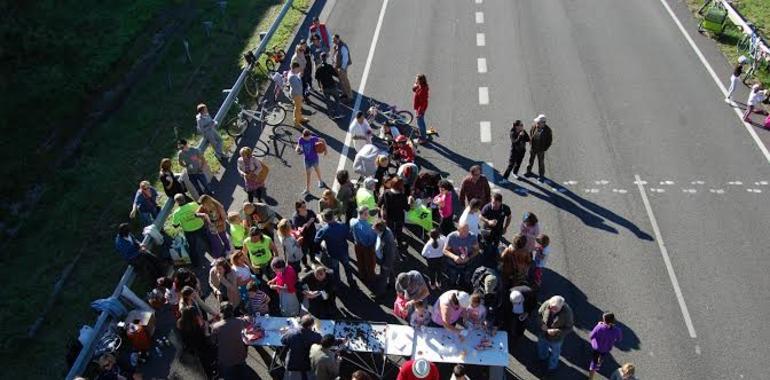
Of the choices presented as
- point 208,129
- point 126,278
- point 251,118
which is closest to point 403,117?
point 251,118

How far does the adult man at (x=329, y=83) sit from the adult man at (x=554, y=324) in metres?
9.54

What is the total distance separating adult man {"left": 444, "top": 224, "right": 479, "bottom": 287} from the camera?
449 inches

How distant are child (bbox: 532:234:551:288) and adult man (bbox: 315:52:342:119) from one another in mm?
8206

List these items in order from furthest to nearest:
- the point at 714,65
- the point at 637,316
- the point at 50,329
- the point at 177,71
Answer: the point at 177,71, the point at 714,65, the point at 50,329, the point at 637,316

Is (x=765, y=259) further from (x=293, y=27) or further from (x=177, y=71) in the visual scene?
(x=177, y=71)

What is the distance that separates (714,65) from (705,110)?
309cm

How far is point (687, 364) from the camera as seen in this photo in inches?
435

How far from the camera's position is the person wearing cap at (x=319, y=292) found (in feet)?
35.8

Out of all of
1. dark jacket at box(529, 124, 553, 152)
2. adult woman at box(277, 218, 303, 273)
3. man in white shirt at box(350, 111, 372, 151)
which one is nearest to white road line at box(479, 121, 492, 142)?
dark jacket at box(529, 124, 553, 152)

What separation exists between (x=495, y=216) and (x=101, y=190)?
36.1 feet

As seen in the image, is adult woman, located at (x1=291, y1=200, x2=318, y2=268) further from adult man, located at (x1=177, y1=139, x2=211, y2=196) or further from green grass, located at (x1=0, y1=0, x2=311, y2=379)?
green grass, located at (x1=0, y1=0, x2=311, y2=379)

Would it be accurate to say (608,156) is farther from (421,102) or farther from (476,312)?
(476,312)

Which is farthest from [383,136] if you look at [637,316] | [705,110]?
[705,110]

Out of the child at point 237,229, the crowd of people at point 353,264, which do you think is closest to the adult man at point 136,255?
the crowd of people at point 353,264
